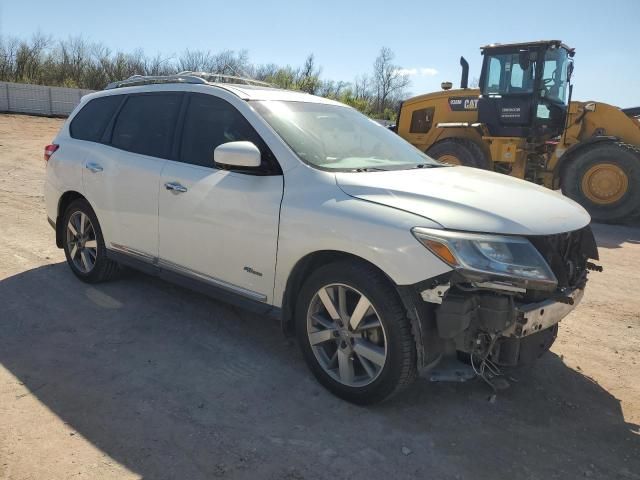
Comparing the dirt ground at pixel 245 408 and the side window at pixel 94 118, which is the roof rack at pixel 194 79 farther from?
the dirt ground at pixel 245 408

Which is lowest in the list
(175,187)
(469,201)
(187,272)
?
(187,272)

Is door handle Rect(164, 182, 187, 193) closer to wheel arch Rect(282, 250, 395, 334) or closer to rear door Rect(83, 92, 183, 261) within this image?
rear door Rect(83, 92, 183, 261)

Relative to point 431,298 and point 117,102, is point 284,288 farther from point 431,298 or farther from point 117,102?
point 117,102

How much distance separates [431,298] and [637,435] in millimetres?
1482

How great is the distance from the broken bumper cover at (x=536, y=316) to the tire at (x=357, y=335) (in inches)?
21.6

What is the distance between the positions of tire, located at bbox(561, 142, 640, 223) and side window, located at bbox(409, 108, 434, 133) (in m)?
3.17

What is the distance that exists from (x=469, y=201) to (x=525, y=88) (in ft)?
26.0

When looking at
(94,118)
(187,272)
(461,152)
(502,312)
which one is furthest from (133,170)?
(461,152)

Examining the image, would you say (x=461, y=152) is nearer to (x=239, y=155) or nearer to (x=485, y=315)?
(x=239, y=155)

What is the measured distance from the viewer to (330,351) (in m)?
3.34

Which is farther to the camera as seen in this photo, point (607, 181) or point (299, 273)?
point (607, 181)

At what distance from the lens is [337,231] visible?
2.98 m

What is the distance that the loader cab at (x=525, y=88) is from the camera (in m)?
9.56

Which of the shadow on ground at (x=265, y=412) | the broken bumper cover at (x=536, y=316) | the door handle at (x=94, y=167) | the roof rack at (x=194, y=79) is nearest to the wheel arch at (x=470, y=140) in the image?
the roof rack at (x=194, y=79)
